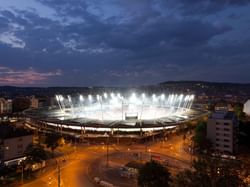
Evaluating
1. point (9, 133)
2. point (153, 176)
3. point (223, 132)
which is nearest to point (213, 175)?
point (153, 176)

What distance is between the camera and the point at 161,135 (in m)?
38.7

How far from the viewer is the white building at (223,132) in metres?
28.7

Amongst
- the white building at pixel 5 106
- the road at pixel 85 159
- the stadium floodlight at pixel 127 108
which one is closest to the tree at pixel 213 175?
the road at pixel 85 159

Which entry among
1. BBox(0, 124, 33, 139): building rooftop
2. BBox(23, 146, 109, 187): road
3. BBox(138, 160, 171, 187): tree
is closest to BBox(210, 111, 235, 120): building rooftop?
BBox(23, 146, 109, 187): road

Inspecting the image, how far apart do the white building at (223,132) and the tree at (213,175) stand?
19496 millimetres

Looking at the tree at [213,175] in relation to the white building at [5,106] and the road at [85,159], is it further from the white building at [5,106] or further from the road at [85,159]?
the white building at [5,106]

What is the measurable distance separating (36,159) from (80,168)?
14.3 ft

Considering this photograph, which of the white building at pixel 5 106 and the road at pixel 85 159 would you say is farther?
the white building at pixel 5 106

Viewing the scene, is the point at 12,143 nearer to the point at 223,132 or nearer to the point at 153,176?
the point at 153,176

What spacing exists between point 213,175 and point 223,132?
825 inches

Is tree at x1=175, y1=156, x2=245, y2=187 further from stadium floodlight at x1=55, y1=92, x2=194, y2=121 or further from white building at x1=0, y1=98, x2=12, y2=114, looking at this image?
white building at x1=0, y1=98, x2=12, y2=114

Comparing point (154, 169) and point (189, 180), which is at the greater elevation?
point (189, 180)

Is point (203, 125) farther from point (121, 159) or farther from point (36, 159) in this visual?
point (36, 159)

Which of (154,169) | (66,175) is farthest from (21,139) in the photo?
(154,169)
